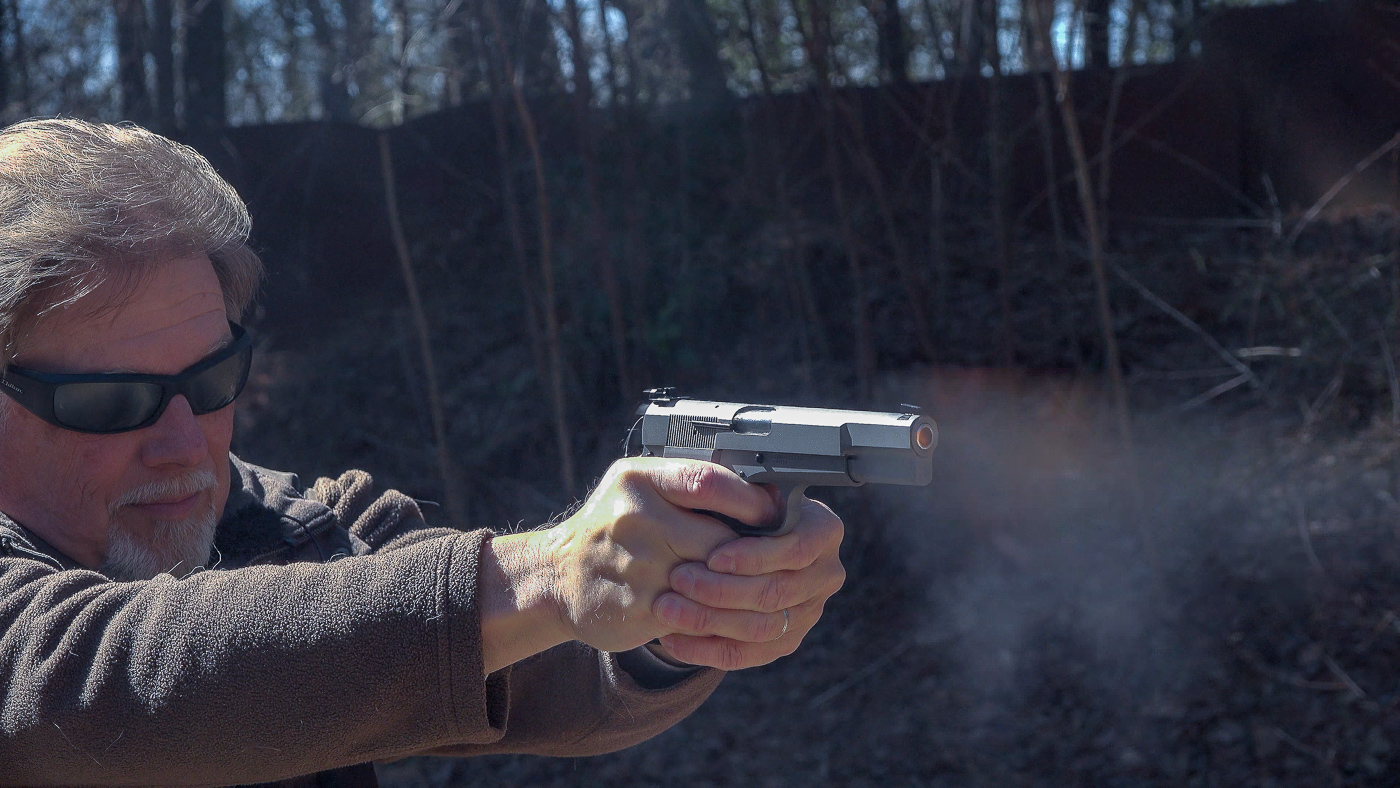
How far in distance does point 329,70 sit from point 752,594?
10.5 m

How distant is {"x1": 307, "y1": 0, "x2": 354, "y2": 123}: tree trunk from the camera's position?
9390 mm

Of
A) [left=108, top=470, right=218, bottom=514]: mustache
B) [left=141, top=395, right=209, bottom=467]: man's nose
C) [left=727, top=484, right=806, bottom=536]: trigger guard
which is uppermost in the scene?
[left=141, top=395, right=209, bottom=467]: man's nose

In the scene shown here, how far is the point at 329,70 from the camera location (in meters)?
10.7

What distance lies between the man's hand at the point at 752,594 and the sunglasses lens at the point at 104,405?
3.29 feet

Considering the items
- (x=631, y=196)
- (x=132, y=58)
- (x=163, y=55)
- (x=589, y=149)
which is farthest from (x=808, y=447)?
(x=163, y=55)

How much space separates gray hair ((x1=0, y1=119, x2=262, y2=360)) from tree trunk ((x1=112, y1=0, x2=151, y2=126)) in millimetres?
6702

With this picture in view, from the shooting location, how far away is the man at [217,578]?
1427 mm

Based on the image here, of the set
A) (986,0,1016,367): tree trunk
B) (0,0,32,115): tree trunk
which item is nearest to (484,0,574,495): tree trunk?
(986,0,1016,367): tree trunk

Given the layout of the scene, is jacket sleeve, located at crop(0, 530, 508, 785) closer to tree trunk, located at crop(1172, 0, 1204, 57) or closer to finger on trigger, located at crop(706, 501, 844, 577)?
finger on trigger, located at crop(706, 501, 844, 577)

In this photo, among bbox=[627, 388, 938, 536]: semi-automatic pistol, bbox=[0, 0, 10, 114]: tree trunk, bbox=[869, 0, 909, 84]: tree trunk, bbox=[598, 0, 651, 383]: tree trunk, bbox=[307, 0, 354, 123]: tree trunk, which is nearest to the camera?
bbox=[627, 388, 938, 536]: semi-automatic pistol

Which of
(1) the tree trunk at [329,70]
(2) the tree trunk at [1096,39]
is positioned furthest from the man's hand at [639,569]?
(2) the tree trunk at [1096,39]

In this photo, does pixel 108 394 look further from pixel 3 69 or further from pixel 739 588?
pixel 3 69

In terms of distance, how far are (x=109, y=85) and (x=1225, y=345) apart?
922 centimetres

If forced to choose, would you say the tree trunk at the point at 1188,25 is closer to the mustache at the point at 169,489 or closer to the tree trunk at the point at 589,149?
the tree trunk at the point at 589,149
